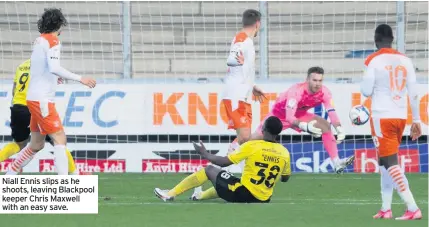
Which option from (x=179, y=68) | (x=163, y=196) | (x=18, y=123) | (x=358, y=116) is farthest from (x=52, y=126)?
(x=179, y=68)

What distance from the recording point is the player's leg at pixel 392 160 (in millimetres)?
10031

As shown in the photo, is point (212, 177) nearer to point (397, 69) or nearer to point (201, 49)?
point (397, 69)

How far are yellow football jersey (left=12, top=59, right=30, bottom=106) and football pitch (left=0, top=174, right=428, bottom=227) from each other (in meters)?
1.52

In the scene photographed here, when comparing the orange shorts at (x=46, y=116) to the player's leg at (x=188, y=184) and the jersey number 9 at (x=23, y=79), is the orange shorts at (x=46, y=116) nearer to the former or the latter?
the player's leg at (x=188, y=184)

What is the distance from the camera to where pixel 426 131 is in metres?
17.4

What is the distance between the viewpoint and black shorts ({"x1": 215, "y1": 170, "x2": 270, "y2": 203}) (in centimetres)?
1125

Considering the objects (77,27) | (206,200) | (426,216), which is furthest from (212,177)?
(77,27)

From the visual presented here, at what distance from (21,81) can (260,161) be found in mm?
3980

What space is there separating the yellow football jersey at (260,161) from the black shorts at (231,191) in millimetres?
76

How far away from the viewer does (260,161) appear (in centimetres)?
→ 1102

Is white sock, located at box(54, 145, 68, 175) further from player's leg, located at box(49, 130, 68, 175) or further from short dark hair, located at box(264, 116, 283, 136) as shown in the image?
short dark hair, located at box(264, 116, 283, 136)

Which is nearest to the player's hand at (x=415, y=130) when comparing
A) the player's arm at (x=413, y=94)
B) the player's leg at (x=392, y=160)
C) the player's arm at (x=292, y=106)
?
the player's arm at (x=413, y=94)

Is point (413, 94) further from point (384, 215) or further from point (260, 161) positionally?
point (260, 161)

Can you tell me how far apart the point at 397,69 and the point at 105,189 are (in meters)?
5.01
